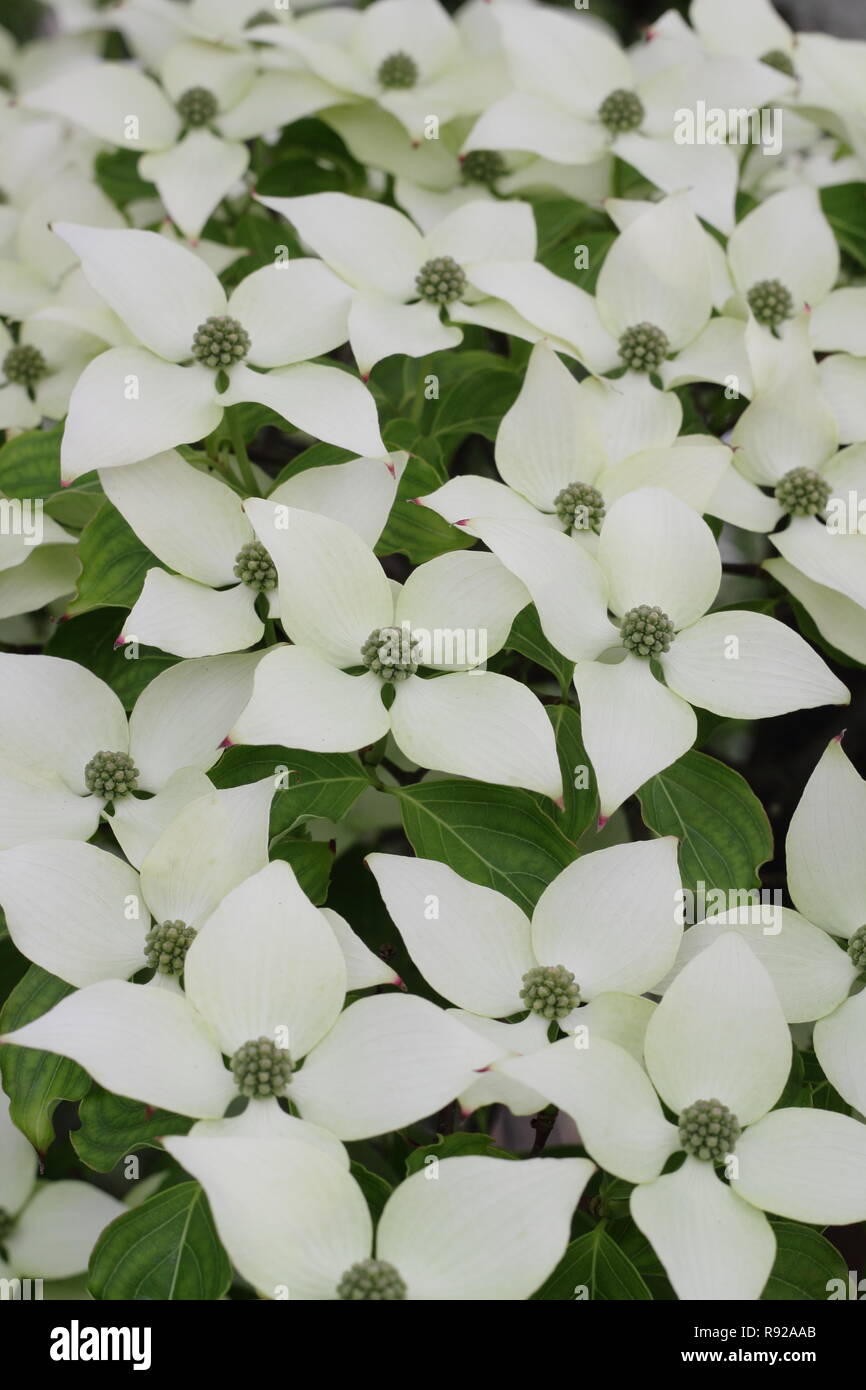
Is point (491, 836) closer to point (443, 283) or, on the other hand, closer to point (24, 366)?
point (443, 283)

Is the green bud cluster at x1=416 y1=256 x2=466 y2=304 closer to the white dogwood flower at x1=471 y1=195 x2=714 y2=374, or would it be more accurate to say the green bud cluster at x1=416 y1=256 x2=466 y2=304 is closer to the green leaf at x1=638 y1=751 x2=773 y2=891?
the white dogwood flower at x1=471 y1=195 x2=714 y2=374

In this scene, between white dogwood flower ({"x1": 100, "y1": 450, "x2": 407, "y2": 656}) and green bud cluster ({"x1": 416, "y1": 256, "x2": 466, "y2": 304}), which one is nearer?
white dogwood flower ({"x1": 100, "y1": 450, "x2": 407, "y2": 656})

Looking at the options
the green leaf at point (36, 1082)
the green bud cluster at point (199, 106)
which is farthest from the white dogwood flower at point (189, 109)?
the green leaf at point (36, 1082)

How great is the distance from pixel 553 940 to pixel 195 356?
47 cm

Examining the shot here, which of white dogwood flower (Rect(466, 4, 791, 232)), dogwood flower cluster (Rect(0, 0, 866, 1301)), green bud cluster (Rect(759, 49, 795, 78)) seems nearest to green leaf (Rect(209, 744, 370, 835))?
dogwood flower cluster (Rect(0, 0, 866, 1301))

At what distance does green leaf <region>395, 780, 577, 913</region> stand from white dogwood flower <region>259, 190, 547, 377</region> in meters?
0.32

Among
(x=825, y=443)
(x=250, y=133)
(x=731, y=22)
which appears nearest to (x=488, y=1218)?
(x=825, y=443)

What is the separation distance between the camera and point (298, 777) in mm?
762

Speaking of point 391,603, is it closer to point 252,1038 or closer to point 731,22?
point 252,1038

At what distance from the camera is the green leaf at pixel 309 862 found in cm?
76

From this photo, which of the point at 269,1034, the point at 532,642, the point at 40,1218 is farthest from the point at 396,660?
the point at 40,1218

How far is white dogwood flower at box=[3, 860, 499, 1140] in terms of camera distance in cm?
63

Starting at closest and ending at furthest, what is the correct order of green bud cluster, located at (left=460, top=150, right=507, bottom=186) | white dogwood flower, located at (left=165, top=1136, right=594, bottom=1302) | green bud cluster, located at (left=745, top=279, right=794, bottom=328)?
white dogwood flower, located at (left=165, top=1136, right=594, bottom=1302)
green bud cluster, located at (left=745, top=279, right=794, bottom=328)
green bud cluster, located at (left=460, top=150, right=507, bottom=186)

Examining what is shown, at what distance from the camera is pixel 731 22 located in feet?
4.01
